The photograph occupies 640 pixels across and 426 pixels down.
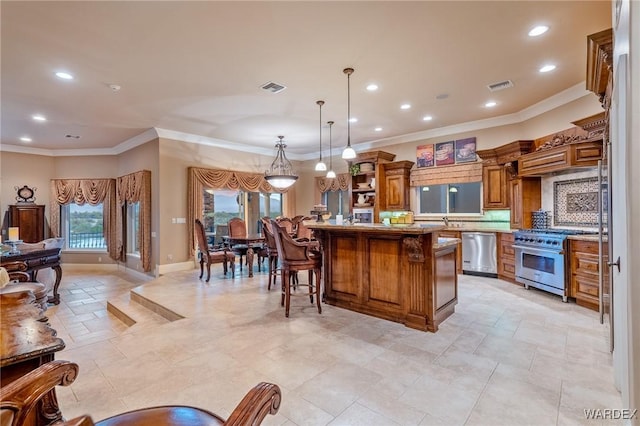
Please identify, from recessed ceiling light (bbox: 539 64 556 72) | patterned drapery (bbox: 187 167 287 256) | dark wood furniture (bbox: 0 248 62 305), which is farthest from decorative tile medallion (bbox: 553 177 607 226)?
dark wood furniture (bbox: 0 248 62 305)

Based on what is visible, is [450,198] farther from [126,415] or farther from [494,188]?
[126,415]

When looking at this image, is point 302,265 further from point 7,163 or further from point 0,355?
point 7,163

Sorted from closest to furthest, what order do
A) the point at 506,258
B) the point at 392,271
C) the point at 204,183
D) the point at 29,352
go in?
1. the point at 29,352
2. the point at 392,271
3. the point at 506,258
4. the point at 204,183

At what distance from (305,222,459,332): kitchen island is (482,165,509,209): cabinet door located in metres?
2.70

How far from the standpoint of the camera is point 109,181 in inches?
313

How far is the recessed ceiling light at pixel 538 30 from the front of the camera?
2.95 metres

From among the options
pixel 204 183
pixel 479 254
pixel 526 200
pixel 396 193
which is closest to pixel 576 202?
pixel 526 200

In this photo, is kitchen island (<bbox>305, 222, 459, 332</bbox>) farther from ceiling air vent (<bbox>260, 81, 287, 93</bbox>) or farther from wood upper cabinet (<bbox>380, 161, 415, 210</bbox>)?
wood upper cabinet (<bbox>380, 161, 415, 210</bbox>)

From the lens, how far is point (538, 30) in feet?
9.81

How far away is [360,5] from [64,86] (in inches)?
161

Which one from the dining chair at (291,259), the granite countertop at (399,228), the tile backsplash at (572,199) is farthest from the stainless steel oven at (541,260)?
the dining chair at (291,259)

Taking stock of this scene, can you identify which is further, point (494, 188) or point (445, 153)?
point (445, 153)

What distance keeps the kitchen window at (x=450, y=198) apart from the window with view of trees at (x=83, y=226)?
27.5ft

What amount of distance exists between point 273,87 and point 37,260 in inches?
172
